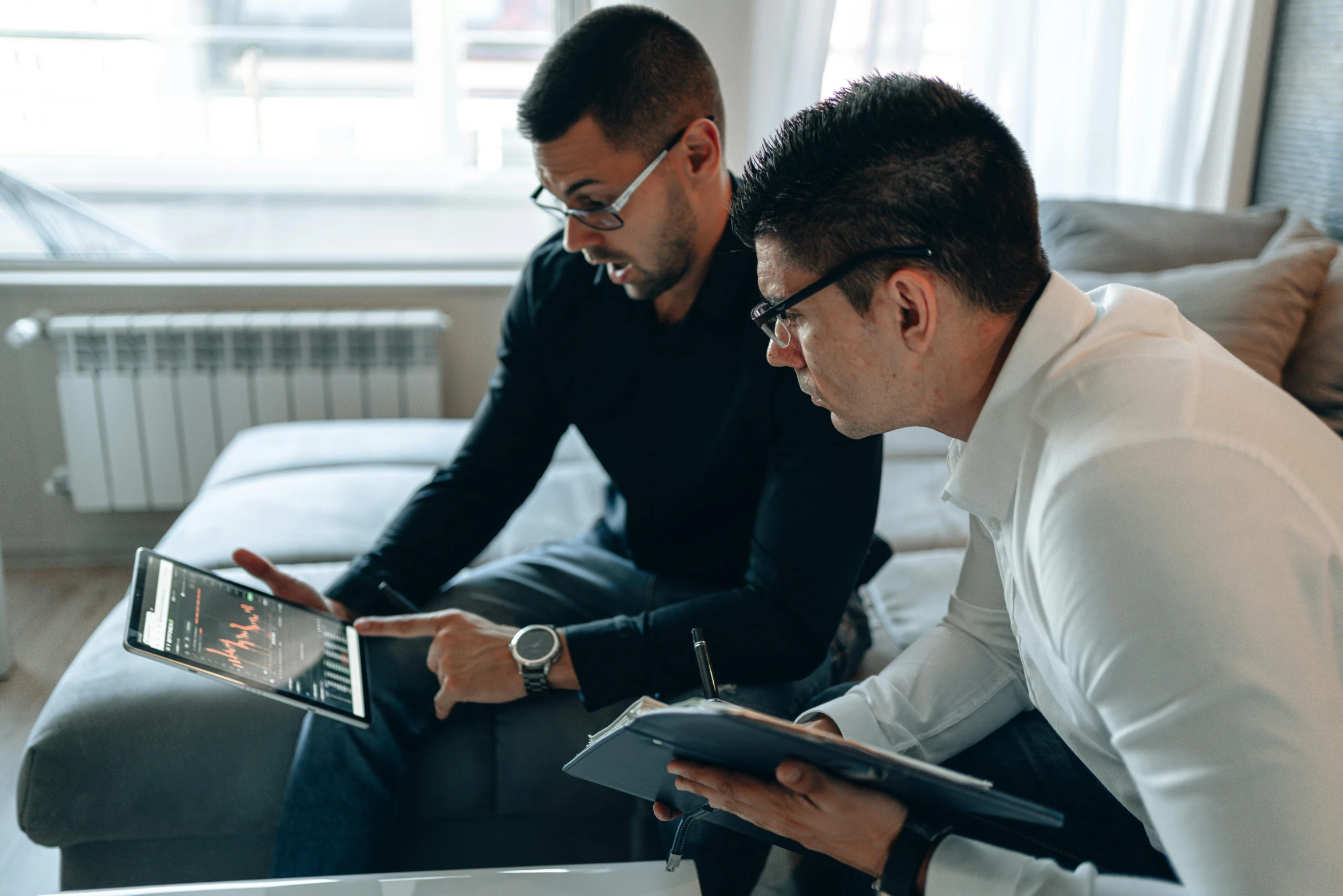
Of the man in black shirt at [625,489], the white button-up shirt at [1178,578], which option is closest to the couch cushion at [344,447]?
the man in black shirt at [625,489]

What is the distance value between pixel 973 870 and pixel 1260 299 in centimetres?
141

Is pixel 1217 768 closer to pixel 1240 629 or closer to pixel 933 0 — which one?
pixel 1240 629

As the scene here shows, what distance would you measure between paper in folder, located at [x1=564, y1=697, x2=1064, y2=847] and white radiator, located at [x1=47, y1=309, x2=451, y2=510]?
180 cm

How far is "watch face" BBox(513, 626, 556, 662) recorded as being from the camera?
45.8 inches

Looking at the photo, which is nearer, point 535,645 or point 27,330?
point 535,645

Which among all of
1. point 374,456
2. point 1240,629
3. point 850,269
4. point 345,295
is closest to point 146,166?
point 345,295

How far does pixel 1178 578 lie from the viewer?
612mm

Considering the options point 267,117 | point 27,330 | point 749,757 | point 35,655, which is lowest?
point 35,655

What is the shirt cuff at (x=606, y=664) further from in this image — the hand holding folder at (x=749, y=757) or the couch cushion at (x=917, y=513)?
the couch cushion at (x=917, y=513)

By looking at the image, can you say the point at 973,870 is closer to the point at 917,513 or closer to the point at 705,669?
the point at 705,669

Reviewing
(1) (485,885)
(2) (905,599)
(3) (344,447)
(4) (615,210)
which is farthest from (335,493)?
(1) (485,885)

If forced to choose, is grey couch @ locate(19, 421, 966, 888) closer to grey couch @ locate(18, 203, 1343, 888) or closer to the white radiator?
grey couch @ locate(18, 203, 1343, 888)

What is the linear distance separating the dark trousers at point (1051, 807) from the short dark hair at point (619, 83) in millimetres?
775

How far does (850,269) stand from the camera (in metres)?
0.79
